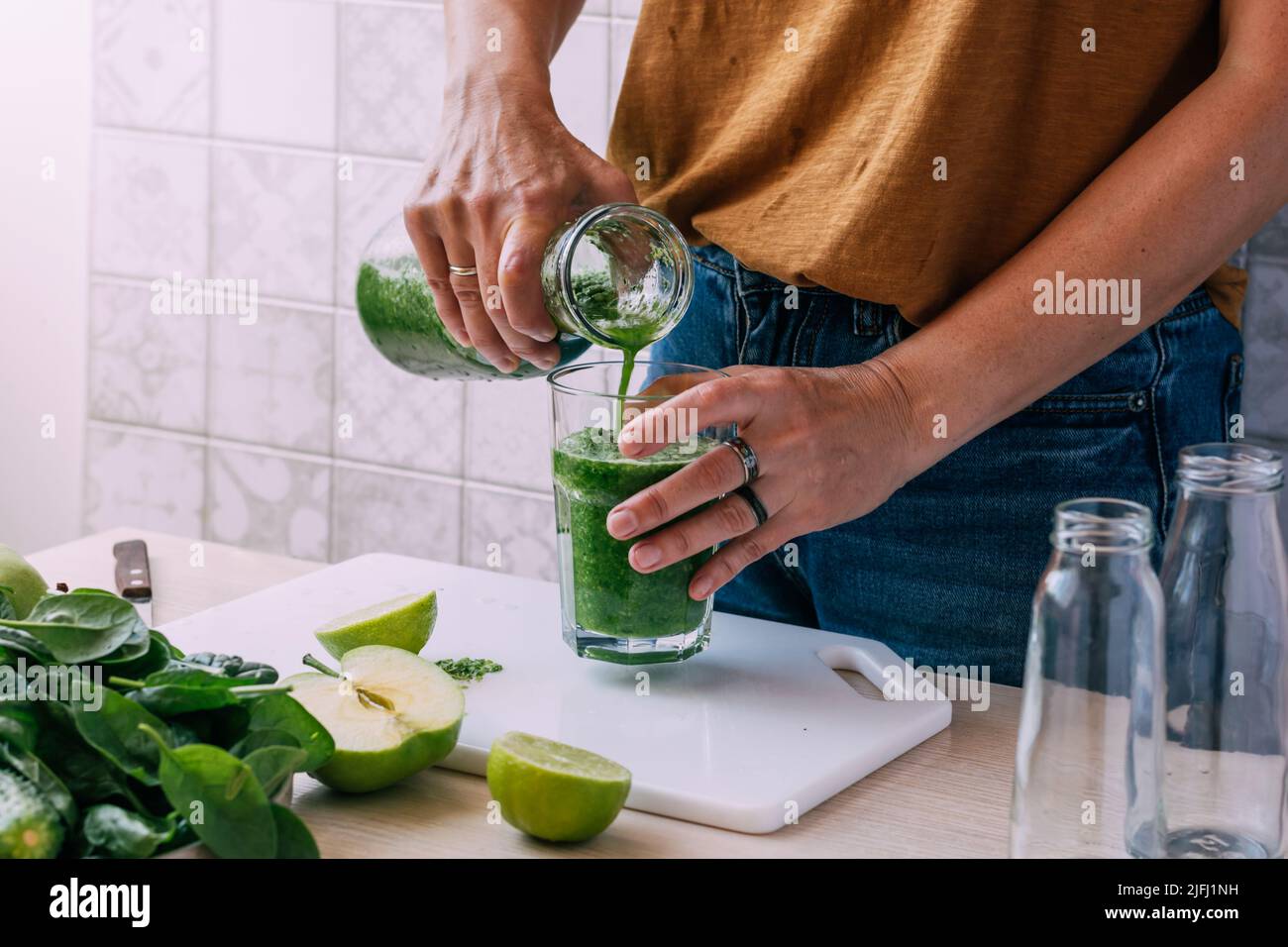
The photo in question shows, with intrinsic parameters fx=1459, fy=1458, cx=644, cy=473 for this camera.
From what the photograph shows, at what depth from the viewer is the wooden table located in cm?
79

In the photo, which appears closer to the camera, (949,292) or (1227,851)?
(1227,851)


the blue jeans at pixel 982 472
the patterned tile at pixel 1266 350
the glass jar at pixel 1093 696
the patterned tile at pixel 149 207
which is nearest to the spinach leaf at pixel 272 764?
the glass jar at pixel 1093 696

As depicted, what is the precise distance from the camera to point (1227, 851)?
70 cm

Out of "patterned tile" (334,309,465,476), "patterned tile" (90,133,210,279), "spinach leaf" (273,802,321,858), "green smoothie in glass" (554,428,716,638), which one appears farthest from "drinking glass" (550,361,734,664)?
"patterned tile" (90,133,210,279)

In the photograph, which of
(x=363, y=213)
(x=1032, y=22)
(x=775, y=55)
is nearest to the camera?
(x=1032, y=22)

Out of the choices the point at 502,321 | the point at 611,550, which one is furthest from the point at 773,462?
the point at 502,321

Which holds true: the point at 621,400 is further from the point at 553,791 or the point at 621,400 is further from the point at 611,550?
the point at 553,791

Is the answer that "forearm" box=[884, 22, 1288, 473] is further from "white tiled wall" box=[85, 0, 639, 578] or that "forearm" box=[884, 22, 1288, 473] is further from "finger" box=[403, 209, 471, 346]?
"white tiled wall" box=[85, 0, 639, 578]

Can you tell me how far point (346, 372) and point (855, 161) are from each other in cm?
124

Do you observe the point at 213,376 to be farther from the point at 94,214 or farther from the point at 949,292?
the point at 949,292

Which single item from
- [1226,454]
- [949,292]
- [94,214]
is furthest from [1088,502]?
[94,214]

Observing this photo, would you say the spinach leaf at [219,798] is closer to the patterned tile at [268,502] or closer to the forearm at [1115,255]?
the forearm at [1115,255]

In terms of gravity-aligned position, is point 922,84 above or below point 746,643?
above

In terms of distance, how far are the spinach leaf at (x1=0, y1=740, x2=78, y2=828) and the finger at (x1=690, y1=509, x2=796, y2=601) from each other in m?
0.44
